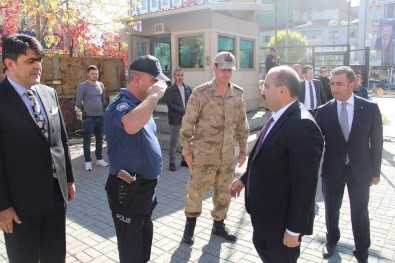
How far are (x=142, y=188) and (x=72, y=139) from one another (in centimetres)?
792

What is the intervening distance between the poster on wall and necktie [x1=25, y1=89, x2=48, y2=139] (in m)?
52.5

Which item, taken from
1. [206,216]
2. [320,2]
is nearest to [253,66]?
[206,216]

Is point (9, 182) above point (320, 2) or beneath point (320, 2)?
beneath

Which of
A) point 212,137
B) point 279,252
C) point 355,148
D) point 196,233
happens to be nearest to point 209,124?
point 212,137

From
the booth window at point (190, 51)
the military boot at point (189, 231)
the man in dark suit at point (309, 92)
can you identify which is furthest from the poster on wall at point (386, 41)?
the military boot at point (189, 231)

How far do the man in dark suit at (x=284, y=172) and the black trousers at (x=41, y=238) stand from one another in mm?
1443

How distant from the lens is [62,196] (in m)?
2.64

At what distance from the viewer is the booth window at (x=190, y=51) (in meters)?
9.82

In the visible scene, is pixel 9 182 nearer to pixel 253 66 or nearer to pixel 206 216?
pixel 206 216

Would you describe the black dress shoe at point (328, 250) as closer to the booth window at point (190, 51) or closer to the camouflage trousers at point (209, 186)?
the camouflage trousers at point (209, 186)

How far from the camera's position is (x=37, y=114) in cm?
249

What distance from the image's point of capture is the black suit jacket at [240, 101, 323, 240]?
217 cm

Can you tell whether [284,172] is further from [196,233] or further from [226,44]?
[226,44]

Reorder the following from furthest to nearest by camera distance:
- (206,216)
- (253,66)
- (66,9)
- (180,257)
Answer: (253,66) < (66,9) < (206,216) < (180,257)
